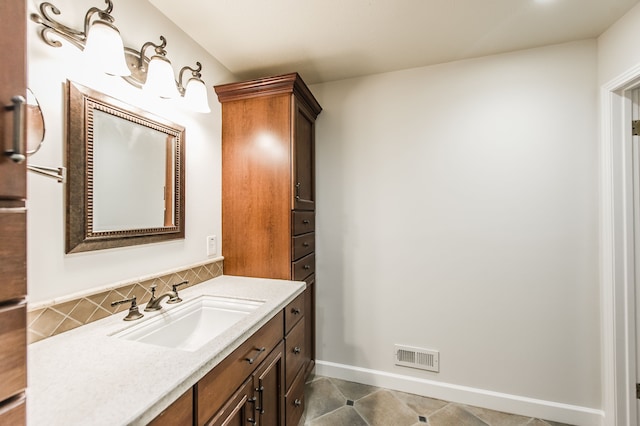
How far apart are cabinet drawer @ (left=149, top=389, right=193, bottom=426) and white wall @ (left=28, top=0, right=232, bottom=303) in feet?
2.20

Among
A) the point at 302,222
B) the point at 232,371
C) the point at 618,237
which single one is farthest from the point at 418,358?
the point at 232,371

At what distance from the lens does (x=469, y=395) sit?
1923 mm

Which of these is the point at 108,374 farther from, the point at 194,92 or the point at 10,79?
the point at 194,92

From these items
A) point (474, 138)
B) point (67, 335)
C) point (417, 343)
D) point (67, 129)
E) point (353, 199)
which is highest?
point (474, 138)

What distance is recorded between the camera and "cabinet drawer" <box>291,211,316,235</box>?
182 centimetres

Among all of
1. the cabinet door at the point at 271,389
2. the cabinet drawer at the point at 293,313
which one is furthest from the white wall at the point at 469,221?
the cabinet door at the point at 271,389

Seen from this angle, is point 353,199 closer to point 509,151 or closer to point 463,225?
point 463,225

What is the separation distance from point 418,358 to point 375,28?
2276 millimetres

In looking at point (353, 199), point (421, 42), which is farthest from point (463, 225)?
point (421, 42)

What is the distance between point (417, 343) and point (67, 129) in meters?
2.38

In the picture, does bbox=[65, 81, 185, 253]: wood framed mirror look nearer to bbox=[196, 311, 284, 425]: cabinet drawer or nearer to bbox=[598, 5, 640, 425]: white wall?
bbox=[196, 311, 284, 425]: cabinet drawer

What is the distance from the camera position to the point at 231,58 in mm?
1908

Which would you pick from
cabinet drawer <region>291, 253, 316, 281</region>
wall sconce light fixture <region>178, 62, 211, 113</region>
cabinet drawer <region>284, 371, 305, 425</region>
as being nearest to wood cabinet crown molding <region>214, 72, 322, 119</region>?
wall sconce light fixture <region>178, 62, 211, 113</region>

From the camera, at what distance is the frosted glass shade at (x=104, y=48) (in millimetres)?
1053
